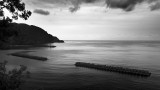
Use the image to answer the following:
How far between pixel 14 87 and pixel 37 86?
33038 millimetres

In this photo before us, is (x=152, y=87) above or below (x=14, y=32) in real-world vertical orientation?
below

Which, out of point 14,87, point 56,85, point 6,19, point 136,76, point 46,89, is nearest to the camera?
point 14,87

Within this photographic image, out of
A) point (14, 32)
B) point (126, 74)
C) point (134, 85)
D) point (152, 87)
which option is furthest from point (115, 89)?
point (14, 32)

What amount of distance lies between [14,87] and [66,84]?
116ft

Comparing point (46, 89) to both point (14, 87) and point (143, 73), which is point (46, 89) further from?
point (143, 73)

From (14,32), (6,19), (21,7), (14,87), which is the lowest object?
(14,87)

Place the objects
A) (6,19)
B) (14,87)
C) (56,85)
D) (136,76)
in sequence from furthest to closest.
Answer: (136,76)
(56,85)
(6,19)
(14,87)

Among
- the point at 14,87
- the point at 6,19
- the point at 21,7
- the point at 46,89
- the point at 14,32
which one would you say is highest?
the point at 21,7

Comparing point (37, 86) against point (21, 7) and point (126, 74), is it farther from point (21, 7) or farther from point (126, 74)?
point (126, 74)

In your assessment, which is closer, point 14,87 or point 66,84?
point 14,87

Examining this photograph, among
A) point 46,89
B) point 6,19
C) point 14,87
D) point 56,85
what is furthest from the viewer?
point 56,85

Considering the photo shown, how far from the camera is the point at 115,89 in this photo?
45906 millimetres

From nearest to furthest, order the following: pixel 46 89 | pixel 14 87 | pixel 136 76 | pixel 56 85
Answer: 1. pixel 14 87
2. pixel 46 89
3. pixel 56 85
4. pixel 136 76

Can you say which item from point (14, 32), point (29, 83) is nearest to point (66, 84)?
point (29, 83)
